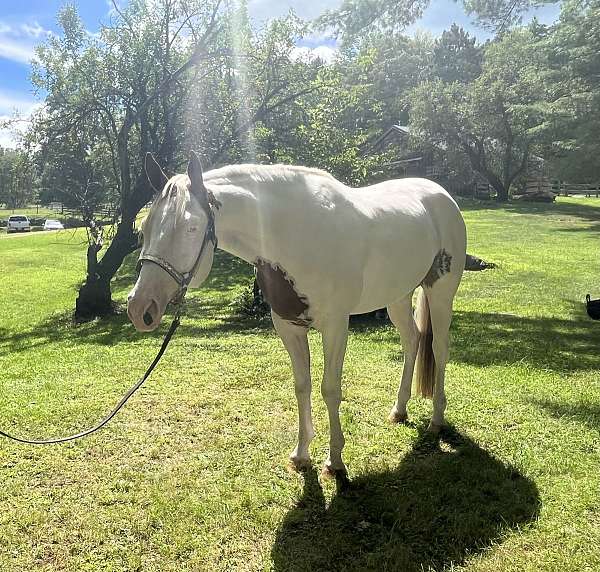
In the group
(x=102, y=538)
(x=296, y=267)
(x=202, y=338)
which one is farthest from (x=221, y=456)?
(x=202, y=338)

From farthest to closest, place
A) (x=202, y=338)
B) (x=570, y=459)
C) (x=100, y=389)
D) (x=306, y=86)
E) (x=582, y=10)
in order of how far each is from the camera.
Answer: (x=306, y=86) < (x=582, y=10) < (x=202, y=338) < (x=100, y=389) < (x=570, y=459)

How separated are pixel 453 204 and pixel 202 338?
452cm

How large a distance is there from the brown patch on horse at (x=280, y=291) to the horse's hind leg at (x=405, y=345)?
1414mm

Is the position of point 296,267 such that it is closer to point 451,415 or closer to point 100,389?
point 451,415

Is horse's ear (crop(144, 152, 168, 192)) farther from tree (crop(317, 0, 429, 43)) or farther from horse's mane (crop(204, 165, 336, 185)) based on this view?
tree (crop(317, 0, 429, 43))

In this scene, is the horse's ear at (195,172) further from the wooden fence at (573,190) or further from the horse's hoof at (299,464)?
the wooden fence at (573,190)

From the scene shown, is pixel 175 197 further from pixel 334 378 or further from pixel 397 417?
pixel 397 417

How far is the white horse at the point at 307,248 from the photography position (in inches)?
88.0

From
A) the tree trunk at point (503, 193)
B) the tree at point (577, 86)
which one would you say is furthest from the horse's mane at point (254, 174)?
the tree trunk at point (503, 193)

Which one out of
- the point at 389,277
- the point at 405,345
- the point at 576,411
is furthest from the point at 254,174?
the point at 576,411

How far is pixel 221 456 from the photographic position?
3.55m

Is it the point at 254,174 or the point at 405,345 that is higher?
the point at 254,174

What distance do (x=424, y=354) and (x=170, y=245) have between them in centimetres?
255

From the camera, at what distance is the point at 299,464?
3334 mm
